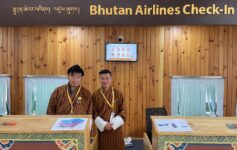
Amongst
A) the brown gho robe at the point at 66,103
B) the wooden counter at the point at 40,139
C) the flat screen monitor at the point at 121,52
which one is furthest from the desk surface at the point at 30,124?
the flat screen monitor at the point at 121,52

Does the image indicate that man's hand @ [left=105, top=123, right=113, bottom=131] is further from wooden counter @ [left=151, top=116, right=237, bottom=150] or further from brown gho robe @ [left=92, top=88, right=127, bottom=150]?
wooden counter @ [left=151, top=116, right=237, bottom=150]

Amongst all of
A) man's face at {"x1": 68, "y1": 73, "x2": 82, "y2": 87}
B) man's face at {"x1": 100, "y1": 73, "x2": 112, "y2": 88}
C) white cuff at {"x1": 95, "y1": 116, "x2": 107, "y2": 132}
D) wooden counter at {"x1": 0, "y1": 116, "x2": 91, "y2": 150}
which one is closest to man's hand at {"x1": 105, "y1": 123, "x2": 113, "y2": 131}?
white cuff at {"x1": 95, "y1": 116, "x2": 107, "y2": 132}

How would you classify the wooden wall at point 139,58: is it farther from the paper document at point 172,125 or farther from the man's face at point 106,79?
the paper document at point 172,125

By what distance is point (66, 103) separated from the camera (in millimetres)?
3562

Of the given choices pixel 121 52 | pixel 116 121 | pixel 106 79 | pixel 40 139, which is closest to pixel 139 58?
pixel 121 52

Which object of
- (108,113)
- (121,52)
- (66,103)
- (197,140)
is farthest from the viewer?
(121,52)

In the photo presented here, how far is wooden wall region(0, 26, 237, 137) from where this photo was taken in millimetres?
5711

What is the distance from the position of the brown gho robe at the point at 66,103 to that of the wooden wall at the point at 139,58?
2.17 meters

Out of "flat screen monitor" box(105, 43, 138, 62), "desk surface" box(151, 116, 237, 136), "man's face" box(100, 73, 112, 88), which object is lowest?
"desk surface" box(151, 116, 237, 136)

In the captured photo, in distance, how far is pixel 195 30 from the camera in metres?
5.70

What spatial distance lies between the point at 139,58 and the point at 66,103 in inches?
97.0

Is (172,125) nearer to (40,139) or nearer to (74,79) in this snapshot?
(40,139)

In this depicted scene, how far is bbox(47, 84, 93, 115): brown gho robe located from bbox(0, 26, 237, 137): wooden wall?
7.11ft

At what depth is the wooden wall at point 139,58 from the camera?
18.7 ft
